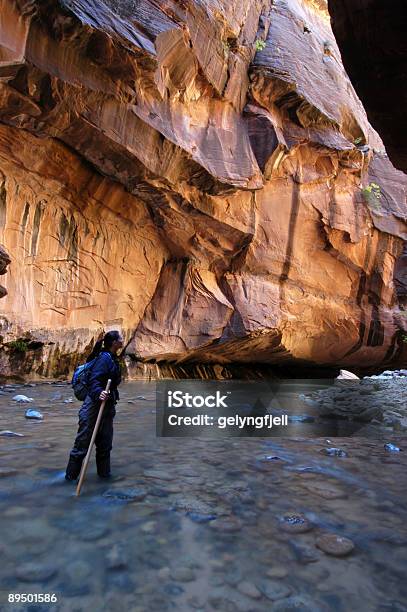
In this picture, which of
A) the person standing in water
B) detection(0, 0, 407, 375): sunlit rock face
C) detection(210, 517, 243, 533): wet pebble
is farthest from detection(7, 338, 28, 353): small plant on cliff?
detection(210, 517, 243, 533): wet pebble

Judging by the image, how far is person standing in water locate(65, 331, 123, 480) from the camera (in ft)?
12.1

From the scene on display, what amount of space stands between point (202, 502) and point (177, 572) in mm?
1158

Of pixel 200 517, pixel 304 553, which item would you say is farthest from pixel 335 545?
pixel 200 517

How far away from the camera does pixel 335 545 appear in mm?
2768

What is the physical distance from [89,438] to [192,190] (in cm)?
1254

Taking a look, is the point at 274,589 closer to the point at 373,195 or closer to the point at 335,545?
the point at 335,545

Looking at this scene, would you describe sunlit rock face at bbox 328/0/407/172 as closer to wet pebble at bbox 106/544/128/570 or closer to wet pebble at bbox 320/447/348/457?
wet pebble at bbox 320/447/348/457

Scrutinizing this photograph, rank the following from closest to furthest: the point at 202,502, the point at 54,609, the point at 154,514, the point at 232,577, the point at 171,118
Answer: the point at 54,609, the point at 232,577, the point at 154,514, the point at 202,502, the point at 171,118

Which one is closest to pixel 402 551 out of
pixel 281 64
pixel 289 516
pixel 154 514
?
pixel 289 516

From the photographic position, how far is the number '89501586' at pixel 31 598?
6.49 ft

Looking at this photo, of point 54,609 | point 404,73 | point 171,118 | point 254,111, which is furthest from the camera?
point 254,111

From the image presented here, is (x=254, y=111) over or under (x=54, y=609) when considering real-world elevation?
over

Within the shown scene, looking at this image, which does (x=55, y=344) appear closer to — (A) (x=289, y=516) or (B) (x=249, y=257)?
(B) (x=249, y=257)

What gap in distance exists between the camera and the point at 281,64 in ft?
54.2
